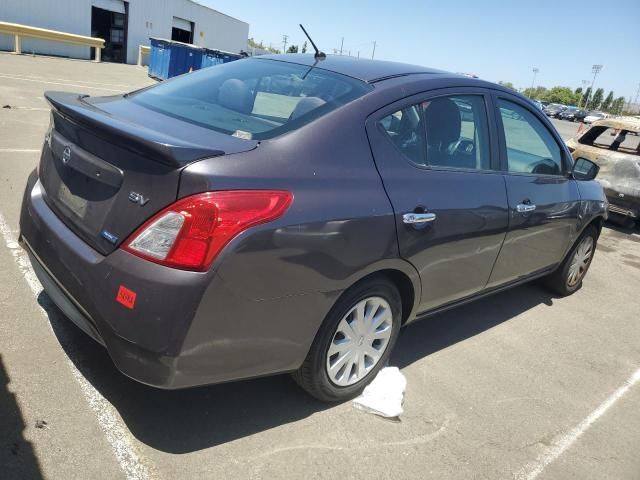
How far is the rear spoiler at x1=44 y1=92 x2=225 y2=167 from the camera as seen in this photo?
2.05m

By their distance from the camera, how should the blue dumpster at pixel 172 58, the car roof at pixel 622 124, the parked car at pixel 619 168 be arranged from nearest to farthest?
the parked car at pixel 619 168 → the car roof at pixel 622 124 → the blue dumpster at pixel 172 58

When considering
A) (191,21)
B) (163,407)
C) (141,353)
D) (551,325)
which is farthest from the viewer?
(191,21)

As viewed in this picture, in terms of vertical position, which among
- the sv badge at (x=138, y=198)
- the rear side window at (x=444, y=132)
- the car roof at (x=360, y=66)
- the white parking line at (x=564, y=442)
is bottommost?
the white parking line at (x=564, y=442)

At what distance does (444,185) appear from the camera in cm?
299

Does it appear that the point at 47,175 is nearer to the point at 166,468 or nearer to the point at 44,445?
the point at 44,445

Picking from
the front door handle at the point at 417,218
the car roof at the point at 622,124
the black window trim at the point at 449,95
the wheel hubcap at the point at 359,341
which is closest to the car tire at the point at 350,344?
the wheel hubcap at the point at 359,341

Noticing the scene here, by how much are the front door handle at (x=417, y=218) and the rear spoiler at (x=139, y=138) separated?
104 cm

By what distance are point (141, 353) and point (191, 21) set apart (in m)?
37.6

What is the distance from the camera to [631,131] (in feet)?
→ 26.5

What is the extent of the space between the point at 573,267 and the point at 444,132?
2.63 m

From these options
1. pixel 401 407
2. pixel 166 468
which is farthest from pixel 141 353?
pixel 401 407

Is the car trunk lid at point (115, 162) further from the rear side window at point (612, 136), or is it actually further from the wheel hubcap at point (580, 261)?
the rear side window at point (612, 136)

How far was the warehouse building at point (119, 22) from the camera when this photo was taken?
24891mm

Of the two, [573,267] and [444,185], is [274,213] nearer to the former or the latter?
[444,185]
